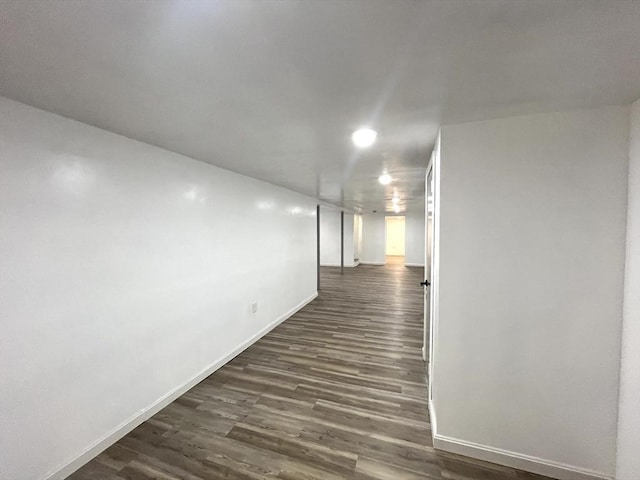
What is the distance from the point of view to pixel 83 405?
1.97 m

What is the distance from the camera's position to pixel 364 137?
215 cm

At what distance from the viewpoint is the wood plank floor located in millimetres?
1938

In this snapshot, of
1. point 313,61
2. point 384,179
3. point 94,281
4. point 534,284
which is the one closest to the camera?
point 313,61

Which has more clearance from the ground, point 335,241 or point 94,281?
point 94,281

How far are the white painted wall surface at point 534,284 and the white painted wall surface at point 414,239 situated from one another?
32.5 ft

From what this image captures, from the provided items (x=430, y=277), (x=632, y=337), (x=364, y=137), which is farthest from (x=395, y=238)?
(x=632, y=337)

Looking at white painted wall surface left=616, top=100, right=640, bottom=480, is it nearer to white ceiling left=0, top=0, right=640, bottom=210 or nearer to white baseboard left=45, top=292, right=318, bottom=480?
white ceiling left=0, top=0, right=640, bottom=210

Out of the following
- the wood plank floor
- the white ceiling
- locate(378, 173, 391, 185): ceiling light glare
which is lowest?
the wood plank floor

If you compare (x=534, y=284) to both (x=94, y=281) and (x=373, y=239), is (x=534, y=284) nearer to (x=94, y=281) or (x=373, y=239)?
(x=94, y=281)

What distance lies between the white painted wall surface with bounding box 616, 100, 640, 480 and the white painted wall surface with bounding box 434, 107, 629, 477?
0.14 ft

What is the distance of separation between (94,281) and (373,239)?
455 inches

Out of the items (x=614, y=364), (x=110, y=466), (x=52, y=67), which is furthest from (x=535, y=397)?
(x=52, y=67)

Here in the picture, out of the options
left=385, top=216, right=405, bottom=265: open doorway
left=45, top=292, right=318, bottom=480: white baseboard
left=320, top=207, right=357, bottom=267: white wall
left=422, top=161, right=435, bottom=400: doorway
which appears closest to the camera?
left=45, top=292, right=318, bottom=480: white baseboard

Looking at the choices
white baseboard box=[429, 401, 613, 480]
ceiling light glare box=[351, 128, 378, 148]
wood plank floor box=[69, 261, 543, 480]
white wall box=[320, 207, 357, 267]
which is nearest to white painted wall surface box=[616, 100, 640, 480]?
white baseboard box=[429, 401, 613, 480]
